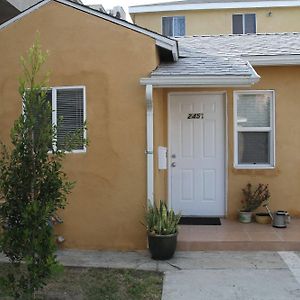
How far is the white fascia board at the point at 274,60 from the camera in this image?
25.8 ft

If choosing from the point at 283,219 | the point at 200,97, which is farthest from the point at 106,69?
the point at 283,219

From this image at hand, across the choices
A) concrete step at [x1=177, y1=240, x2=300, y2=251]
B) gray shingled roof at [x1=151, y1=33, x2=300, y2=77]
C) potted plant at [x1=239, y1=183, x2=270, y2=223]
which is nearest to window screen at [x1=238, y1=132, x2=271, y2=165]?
potted plant at [x1=239, y1=183, x2=270, y2=223]

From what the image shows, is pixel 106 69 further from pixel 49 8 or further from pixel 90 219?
pixel 90 219

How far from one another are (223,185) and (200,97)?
5.69 ft

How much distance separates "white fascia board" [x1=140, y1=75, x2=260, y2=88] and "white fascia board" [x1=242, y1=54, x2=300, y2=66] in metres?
1.66

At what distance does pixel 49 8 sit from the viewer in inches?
271

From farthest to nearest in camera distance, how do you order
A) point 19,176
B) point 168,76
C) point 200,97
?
point 200,97 < point 168,76 < point 19,176

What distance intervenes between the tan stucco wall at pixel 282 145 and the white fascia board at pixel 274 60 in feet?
0.72

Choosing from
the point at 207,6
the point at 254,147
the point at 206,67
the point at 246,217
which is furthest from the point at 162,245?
the point at 207,6

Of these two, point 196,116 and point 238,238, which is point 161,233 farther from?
point 196,116

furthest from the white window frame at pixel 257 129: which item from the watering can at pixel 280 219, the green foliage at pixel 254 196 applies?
the watering can at pixel 280 219

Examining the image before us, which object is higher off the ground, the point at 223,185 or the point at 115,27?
the point at 115,27

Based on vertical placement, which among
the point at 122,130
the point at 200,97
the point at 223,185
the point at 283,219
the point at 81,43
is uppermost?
the point at 81,43

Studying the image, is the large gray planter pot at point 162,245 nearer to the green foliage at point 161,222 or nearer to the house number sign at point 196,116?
the green foliage at point 161,222
